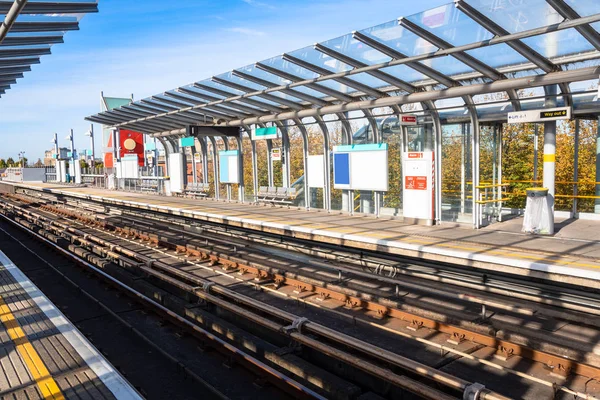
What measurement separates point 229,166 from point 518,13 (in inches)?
606

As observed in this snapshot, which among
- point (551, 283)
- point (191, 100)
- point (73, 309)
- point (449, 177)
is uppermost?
point (191, 100)

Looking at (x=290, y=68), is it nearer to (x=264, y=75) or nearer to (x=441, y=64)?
(x=264, y=75)

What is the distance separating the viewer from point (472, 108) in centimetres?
1255

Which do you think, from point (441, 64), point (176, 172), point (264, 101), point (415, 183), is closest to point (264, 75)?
point (264, 101)

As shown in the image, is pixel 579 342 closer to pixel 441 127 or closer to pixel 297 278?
pixel 297 278

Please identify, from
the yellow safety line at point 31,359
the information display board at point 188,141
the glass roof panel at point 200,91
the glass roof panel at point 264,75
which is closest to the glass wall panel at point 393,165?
the glass roof panel at point 264,75

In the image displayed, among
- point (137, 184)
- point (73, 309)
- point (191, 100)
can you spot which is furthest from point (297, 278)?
point (137, 184)

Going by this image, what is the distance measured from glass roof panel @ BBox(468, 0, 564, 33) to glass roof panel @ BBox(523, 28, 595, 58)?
2.14ft

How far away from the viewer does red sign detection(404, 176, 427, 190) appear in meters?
13.6

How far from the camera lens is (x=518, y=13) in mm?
8750

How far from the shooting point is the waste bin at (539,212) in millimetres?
11148

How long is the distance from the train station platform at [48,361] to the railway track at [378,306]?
2327 millimetres

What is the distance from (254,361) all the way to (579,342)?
14.1ft

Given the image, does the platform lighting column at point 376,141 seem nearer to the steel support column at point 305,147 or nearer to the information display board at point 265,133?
the steel support column at point 305,147
